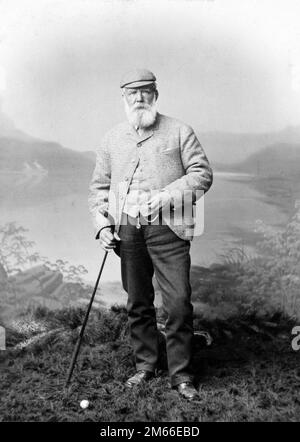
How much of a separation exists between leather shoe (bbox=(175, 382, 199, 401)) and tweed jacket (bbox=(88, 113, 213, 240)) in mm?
868

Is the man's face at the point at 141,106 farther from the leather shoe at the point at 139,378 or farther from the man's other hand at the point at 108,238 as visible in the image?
the leather shoe at the point at 139,378

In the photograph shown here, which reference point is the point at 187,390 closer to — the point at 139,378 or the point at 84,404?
the point at 139,378

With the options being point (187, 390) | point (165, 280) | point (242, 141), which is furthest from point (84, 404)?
point (242, 141)

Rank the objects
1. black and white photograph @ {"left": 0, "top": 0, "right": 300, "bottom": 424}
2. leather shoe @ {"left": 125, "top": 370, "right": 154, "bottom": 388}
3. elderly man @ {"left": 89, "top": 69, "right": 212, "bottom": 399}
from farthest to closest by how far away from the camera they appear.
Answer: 1. black and white photograph @ {"left": 0, "top": 0, "right": 300, "bottom": 424}
2. leather shoe @ {"left": 125, "top": 370, "right": 154, "bottom": 388}
3. elderly man @ {"left": 89, "top": 69, "right": 212, "bottom": 399}

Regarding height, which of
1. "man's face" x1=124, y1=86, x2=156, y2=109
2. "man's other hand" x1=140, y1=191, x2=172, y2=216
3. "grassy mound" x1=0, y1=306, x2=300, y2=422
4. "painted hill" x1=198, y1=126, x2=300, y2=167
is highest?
"man's face" x1=124, y1=86, x2=156, y2=109

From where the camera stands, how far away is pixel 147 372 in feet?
12.6

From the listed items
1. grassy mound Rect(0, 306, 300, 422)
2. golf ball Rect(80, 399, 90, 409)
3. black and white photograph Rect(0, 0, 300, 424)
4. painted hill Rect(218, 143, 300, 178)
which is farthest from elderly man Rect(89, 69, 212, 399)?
painted hill Rect(218, 143, 300, 178)

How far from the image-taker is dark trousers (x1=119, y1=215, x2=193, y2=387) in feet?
11.7

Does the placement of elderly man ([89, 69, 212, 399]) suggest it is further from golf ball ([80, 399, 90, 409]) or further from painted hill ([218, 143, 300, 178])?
painted hill ([218, 143, 300, 178])

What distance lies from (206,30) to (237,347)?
2519mm

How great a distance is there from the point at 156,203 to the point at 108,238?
37cm

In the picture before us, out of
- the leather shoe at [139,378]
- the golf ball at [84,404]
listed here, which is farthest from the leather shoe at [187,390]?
the golf ball at [84,404]

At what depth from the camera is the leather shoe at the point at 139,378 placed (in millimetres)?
3760
